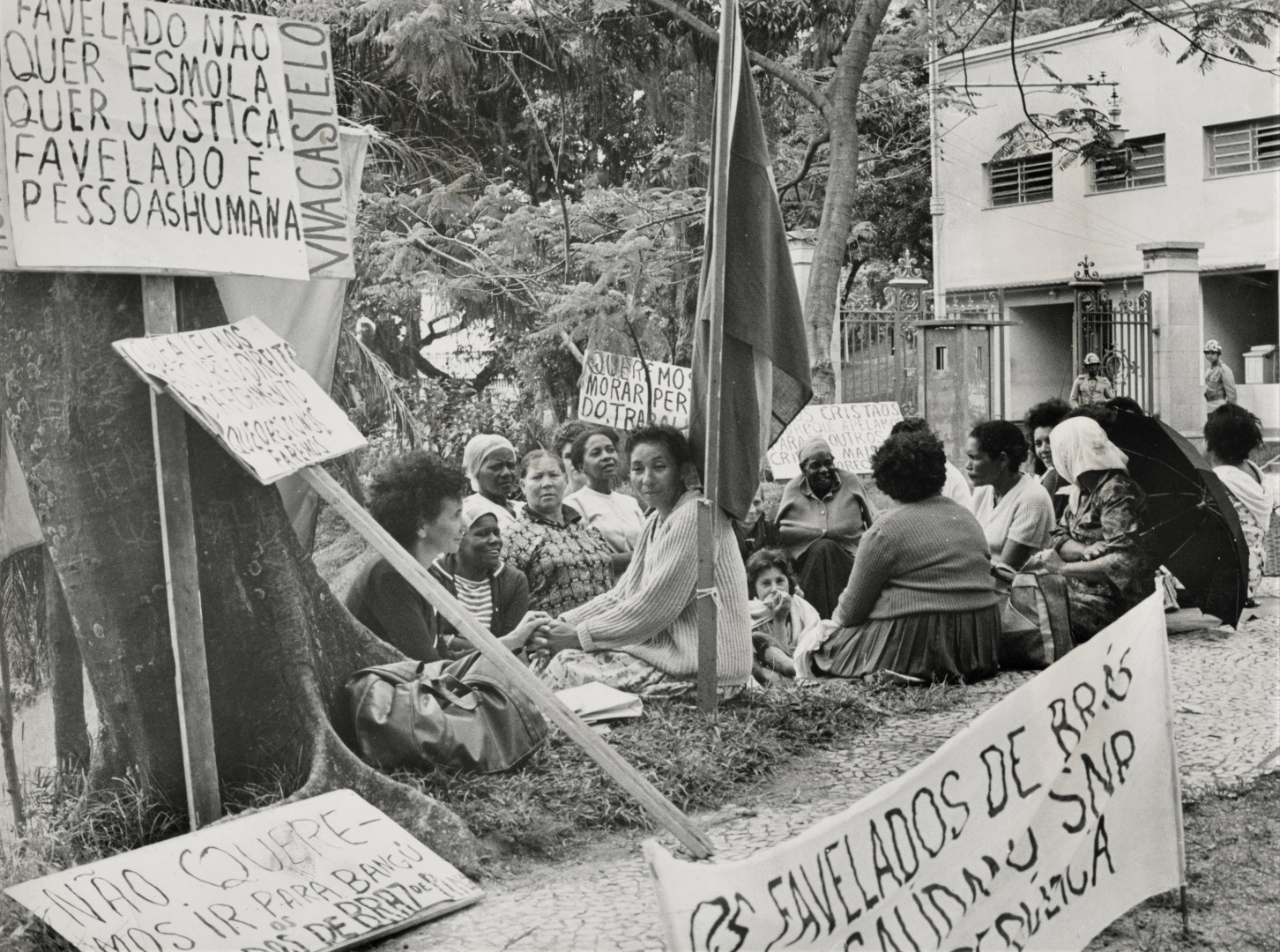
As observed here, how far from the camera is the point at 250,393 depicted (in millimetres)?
4660

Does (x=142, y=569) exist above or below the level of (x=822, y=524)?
above

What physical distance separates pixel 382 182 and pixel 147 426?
38.1 feet

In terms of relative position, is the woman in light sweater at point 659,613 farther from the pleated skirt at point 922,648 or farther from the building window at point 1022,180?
the building window at point 1022,180

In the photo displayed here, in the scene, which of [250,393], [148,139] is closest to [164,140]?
[148,139]

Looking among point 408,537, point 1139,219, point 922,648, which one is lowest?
point 922,648

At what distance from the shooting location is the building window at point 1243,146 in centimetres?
2270

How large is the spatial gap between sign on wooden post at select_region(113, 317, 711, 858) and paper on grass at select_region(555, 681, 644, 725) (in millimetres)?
1383

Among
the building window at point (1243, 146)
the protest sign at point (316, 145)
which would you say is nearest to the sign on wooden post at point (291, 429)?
the protest sign at point (316, 145)

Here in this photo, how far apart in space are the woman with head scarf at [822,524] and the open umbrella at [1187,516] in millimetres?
1604

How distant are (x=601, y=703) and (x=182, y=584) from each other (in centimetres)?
207

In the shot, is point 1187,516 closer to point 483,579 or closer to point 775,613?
point 775,613

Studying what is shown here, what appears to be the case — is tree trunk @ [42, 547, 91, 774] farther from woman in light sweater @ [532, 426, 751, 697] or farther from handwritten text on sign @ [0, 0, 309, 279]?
→ woman in light sweater @ [532, 426, 751, 697]

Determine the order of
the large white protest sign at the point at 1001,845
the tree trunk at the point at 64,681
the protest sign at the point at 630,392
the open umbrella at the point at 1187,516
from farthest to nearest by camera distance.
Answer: the protest sign at the point at 630,392, the open umbrella at the point at 1187,516, the tree trunk at the point at 64,681, the large white protest sign at the point at 1001,845

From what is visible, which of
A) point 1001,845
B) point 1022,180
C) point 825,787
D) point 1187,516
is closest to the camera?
point 1001,845
